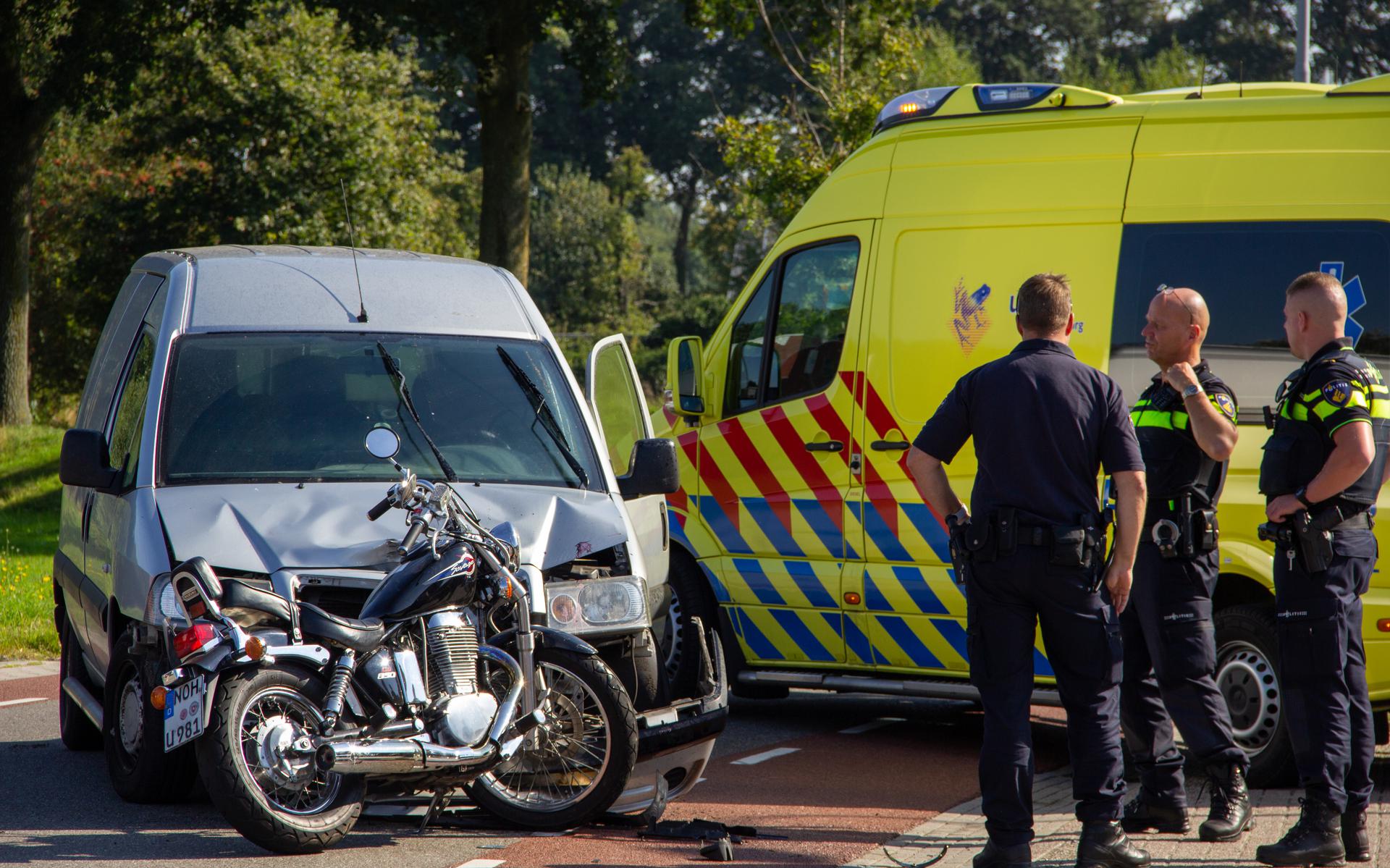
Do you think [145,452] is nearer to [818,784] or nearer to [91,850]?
[91,850]

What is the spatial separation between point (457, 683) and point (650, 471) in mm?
1362

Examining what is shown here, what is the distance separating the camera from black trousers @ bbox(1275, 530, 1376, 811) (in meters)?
5.11

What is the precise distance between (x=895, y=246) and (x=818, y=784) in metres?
2.43

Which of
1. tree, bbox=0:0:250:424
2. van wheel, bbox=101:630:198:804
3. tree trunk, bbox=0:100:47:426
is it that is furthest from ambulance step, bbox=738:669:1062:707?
tree trunk, bbox=0:100:47:426

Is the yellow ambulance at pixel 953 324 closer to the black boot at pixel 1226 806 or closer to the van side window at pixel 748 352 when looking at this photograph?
the van side window at pixel 748 352

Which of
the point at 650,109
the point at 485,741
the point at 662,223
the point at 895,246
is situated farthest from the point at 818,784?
the point at 662,223

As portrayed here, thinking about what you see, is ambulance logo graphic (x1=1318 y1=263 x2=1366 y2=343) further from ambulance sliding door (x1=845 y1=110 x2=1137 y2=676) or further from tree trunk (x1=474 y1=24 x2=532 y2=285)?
tree trunk (x1=474 y1=24 x2=532 y2=285)

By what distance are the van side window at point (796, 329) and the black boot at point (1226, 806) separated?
2.63 m

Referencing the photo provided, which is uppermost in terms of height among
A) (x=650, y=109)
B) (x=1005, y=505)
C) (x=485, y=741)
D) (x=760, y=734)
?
(x=650, y=109)

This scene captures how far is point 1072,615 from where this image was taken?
478cm

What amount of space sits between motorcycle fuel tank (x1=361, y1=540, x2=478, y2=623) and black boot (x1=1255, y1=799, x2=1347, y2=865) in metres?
2.69

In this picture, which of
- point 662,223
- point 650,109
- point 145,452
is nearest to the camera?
point 145,452

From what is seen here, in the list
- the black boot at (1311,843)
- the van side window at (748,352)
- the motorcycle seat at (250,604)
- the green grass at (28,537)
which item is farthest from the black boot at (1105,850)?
the green grass at (28,537)

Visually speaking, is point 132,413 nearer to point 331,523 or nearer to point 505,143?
point 331,523
